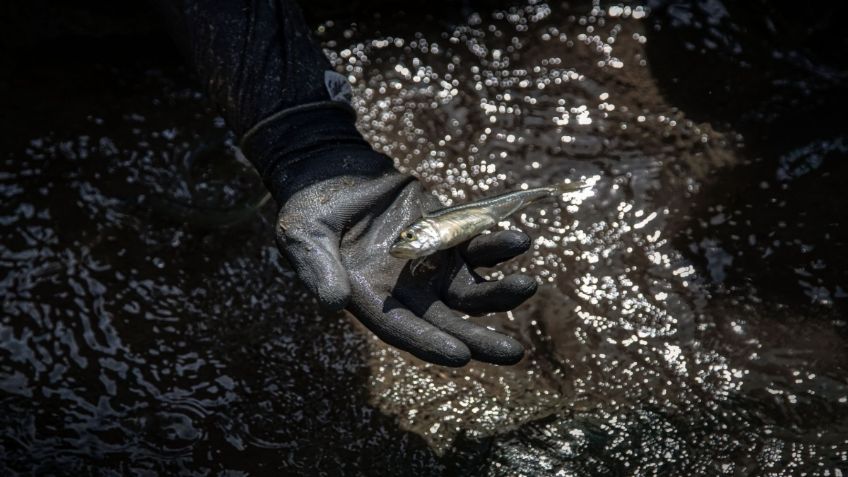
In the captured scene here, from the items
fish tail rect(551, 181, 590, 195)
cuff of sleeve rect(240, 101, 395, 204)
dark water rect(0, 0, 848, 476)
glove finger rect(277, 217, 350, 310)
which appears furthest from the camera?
fish tail rect(551, 181, 590, 195)

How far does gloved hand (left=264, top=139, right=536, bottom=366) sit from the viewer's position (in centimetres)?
268

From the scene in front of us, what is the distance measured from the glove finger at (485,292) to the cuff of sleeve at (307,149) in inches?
23.2

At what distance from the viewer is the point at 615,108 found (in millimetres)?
4164

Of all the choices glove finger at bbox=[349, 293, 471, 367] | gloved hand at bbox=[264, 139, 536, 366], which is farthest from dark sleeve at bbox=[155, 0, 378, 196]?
glove finger at bbox=[349, 293, 471, 367]

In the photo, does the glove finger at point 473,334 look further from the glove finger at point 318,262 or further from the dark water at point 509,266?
the dark water at point 509,266

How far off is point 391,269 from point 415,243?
22 cm

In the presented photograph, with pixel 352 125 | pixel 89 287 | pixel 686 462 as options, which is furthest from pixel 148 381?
pixel 686 462

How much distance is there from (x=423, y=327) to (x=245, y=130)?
1.22 m

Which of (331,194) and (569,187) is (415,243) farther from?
(569,187)

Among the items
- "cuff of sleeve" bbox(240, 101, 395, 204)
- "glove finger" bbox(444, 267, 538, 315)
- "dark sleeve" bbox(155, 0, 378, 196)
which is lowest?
"glove finger" bbox(444, 267, 538, 315)

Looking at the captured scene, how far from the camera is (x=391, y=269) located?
2855 mm

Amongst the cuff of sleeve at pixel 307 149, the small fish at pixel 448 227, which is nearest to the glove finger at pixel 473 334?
the small fish at pixel 448 227

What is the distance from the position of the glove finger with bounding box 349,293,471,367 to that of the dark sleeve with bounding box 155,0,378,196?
2.47ft

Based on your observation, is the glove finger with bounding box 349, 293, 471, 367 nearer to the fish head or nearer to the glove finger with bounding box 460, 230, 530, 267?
the fish head
